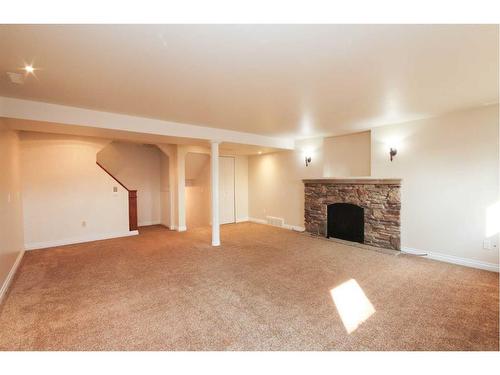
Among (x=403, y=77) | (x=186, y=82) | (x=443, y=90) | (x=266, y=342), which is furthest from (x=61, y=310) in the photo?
(x=443, y=90)

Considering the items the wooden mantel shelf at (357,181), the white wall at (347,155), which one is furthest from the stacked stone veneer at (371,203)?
the white wall at (347,155)

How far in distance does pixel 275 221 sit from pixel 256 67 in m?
5.16

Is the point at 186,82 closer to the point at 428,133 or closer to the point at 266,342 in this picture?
the point at 266,342

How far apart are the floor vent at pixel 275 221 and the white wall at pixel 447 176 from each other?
2947 mm

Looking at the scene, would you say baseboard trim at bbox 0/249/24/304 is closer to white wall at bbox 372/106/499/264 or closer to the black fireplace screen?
the black fireplace screen

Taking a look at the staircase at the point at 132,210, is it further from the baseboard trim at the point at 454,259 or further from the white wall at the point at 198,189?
the baseboard trim at the point at 454,259

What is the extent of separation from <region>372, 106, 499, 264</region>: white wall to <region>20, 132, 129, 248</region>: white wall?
19.2 feet

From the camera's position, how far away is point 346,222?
525cm

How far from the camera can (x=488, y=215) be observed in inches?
136

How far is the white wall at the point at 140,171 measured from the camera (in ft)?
22.3

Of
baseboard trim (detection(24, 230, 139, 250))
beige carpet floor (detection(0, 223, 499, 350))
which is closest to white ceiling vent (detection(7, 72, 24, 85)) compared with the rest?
beige carpet floor (detection(0, 223, 499, 350))

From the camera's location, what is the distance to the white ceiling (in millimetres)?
1700

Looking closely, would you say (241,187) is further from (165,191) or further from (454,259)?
(454,259)
